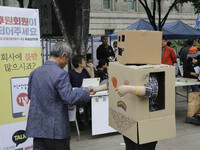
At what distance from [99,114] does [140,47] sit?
2.62m

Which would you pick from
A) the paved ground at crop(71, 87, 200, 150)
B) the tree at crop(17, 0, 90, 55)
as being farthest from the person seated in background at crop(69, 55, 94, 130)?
the tree at crop(17, 0, 90, 55)

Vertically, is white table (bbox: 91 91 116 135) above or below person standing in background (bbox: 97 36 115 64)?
below

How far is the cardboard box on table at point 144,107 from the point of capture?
8.00 feet

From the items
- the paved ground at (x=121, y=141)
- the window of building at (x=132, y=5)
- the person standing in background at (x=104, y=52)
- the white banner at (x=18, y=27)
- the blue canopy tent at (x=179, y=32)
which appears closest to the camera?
the white banner at (x=18, y=27)

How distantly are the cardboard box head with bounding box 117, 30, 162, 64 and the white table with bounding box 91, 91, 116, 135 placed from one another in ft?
7.79

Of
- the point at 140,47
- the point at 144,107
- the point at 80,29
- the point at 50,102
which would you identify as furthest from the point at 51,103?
the point at 80,29

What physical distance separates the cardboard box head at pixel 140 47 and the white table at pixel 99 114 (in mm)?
2376

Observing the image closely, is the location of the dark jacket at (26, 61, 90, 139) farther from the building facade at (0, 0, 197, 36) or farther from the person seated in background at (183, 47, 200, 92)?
the building facade at (0, 0, 197, 36)

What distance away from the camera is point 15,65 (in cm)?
357

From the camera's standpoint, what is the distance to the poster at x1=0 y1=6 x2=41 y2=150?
11.3 feet

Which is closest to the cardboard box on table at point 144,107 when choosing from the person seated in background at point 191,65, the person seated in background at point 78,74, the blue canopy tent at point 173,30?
the person seated in background at point 78,74

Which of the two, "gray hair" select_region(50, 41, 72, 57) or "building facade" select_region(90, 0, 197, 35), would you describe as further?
"building facade" select_region(90, 0, 197, 35)

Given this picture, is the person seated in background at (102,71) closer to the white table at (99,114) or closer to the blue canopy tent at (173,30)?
the white table at (99,114)

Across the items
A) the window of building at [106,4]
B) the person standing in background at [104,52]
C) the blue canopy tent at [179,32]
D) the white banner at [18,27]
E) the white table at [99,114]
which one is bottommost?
the white table at [99,114]
